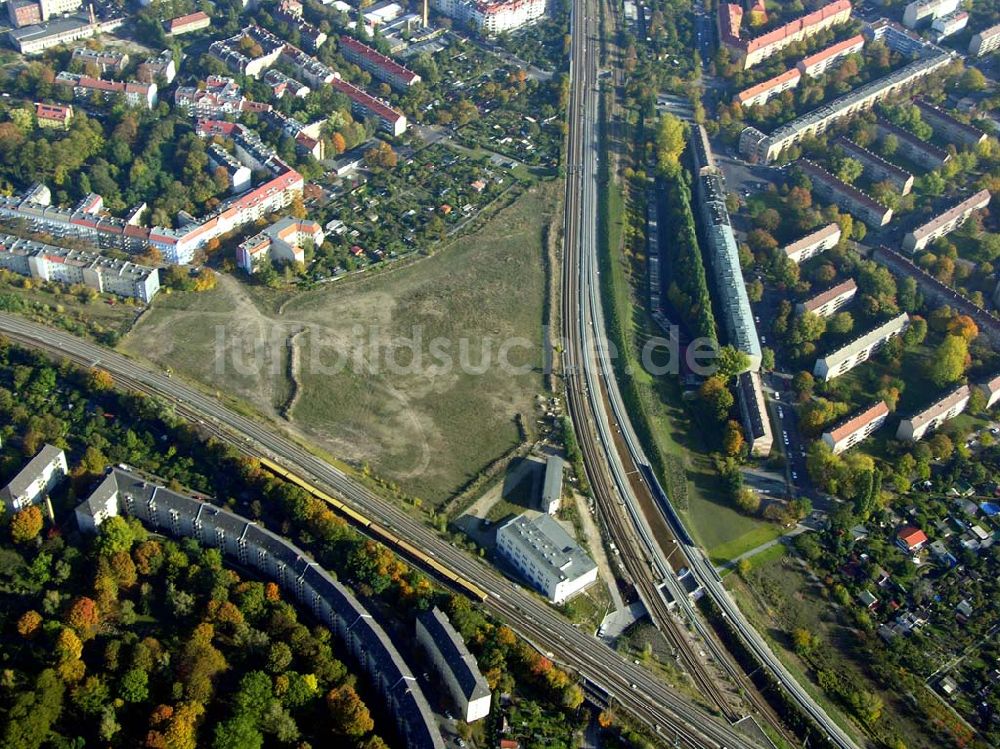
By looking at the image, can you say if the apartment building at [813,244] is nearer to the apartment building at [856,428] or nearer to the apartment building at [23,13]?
the apartment building at [856,428]

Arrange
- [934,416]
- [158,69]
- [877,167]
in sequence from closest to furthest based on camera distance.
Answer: [934,416], [877,167], [158,69]

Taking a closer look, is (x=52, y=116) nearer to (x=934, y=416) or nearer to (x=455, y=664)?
(x=455, y=664)

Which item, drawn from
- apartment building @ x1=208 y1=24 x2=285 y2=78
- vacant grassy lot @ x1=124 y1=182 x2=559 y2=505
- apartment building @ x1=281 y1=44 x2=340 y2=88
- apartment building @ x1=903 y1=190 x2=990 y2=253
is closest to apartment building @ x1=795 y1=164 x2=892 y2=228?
apartment building @ x1=903 y1=190 x2=990 y2=253

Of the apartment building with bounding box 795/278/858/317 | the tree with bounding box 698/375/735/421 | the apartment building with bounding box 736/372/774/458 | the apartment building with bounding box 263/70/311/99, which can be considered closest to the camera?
the apartment building with bounding box 736/372/774/458

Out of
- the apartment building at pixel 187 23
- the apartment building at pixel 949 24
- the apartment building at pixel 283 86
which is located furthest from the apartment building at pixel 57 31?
the apartment building at pixel 949 24

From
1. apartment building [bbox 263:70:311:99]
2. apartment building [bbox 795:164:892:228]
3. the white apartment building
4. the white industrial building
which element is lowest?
the white industrial building

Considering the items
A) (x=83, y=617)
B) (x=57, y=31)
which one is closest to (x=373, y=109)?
(x=57, y=31)

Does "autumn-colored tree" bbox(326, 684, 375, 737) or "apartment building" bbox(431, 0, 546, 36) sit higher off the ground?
"apartment building" bbox(431, 0, 546, 36)

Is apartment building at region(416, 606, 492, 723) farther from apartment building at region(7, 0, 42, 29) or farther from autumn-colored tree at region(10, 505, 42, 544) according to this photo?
apartment building at region(7, 0, 42, 29)
